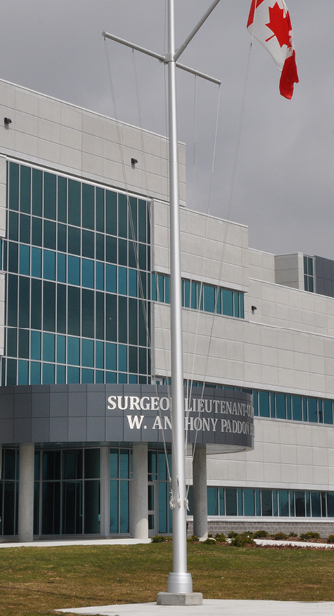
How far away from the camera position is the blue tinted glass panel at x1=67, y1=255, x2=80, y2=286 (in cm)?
4634

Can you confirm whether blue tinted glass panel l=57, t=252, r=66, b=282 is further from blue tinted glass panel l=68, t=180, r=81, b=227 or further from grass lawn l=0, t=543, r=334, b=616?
grass lawn l=0, t=543, r=334, b=616

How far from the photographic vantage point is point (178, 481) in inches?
724

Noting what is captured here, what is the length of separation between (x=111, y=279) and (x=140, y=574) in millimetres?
24508

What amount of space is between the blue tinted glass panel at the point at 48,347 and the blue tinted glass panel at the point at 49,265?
2978 millimetres

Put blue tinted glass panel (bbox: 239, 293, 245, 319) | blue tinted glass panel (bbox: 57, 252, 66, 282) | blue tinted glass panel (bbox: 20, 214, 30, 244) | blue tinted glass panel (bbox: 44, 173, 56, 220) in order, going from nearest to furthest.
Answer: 1. blue tinted glass panel (bbox: 20, 214, 30, 244)
2. blue tinted glass panel (bbox: 57, 252, 66, 282)
3. blue tinted glass panel (bbox: 44, 173, 56, 220)
4. blue tinted glass panel (bbox: 239, 293, 245, 319)

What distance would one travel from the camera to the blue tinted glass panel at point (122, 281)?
48.7 metres

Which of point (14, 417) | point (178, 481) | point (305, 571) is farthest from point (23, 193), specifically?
point (178, 481)

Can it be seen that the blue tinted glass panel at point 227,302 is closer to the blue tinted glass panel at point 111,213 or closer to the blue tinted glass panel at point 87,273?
the blue tinted glass panel at point 111,213

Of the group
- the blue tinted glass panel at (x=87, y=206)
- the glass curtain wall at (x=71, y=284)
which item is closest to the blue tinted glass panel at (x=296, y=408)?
the glass curtain wall at (x=71, y=284)

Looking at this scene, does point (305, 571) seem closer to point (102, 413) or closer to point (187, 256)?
point (102, 413)

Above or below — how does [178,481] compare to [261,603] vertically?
above

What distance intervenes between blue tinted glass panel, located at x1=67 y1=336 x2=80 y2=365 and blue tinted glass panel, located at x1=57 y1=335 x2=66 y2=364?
30cm

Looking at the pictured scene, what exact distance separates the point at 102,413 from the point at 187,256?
54.3 ft

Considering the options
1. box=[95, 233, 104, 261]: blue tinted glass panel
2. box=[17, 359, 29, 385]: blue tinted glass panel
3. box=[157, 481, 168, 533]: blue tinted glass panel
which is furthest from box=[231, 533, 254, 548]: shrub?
box=[95, 233, 104, 261]: blue tinted glass panel
